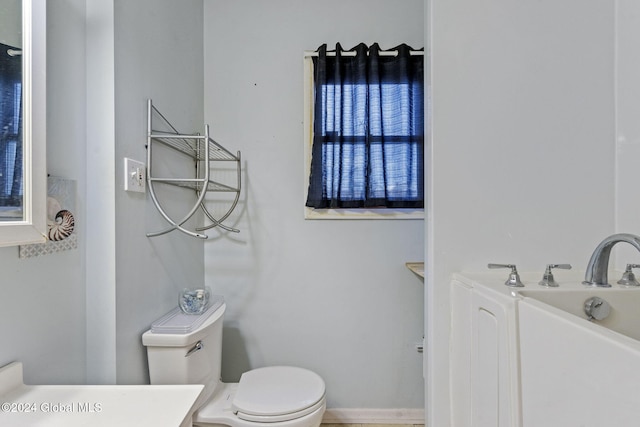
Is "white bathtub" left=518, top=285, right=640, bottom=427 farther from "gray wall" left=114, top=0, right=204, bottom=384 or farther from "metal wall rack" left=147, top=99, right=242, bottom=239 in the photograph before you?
"gray wall" left=114, top=0, right=204, bottom=384

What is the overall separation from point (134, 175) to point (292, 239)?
33.1 inches

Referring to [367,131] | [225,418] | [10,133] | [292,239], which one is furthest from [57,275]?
[367,131]

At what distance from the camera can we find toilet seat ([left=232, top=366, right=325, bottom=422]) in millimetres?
1042

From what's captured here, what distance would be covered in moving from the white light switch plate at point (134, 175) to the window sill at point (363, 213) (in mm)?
809

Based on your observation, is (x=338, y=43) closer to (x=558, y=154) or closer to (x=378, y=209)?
→ (x=378, y=209)

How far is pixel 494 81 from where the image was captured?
0.97m

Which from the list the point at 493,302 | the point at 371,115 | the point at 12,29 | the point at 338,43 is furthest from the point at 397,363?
the point at 12,29

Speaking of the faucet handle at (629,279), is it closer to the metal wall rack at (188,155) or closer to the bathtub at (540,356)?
the bathtub at (540,356)

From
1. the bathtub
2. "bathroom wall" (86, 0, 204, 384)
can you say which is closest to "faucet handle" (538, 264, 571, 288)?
the bathtub

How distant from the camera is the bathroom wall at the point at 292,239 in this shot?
159 cm

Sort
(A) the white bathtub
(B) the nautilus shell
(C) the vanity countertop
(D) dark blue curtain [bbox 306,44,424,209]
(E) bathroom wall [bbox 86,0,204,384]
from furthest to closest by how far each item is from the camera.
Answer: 1. (D) dark blue curtain [bbox 306,44,424,209]
2. (E) bathroom wall [bbox 86,0,204,384]
3. (B) the nautilus shell
4. (C) the vanity countertop
5. (A) the white bathtub

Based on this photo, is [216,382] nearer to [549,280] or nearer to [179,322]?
[179,322]

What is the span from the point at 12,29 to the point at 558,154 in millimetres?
1528

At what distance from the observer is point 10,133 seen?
2.02 ft
